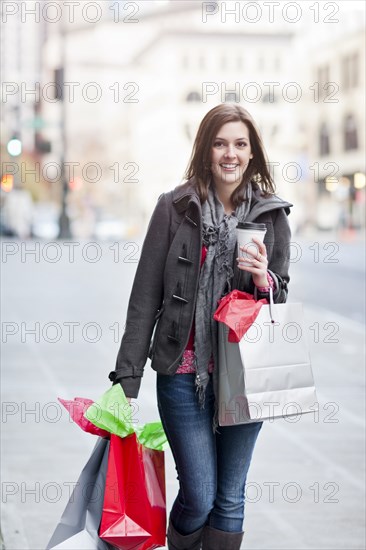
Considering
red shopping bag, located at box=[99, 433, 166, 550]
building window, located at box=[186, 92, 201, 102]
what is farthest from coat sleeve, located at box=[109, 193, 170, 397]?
building window, located at box=[186, 92, 201, 102]

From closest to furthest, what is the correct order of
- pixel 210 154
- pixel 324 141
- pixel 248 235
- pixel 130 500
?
pixel 248 235, pixel 130 500, pixel 210 154, pixel 324 141

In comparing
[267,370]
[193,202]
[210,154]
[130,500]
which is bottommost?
[130,500]

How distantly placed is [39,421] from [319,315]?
8.60m

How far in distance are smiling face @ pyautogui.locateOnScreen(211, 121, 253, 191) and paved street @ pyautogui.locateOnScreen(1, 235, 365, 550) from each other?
7.11 feet

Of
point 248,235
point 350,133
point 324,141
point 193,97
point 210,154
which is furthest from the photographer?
point 193,97

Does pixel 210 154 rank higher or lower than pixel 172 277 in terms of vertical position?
higher

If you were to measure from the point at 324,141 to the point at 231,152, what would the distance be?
7373 centimetres

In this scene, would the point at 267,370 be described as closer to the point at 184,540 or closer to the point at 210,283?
the point at 210,283

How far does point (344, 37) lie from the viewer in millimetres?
70188

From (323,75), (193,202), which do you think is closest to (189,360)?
(193,202)

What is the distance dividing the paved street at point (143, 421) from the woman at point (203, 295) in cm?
158

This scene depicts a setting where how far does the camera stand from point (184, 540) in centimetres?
409

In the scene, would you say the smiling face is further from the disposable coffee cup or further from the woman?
the disposable coffee cup

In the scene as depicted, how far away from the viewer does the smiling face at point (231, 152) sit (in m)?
3.94
